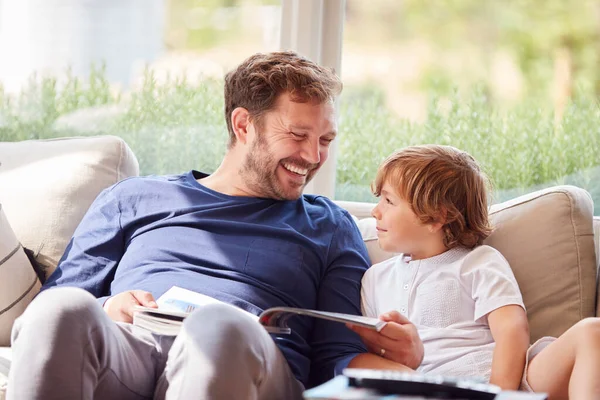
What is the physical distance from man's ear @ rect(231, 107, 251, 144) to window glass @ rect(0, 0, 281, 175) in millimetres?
679

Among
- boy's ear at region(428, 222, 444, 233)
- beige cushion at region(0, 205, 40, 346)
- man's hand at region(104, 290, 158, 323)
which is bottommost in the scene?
beige cushion at region(0, 205, 40, 346)

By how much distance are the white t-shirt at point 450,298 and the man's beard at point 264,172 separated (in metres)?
0.33

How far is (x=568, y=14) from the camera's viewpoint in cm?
280

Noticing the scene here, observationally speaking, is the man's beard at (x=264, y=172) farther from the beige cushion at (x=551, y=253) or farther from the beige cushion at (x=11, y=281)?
the beige cushion at (x=11, y=281)

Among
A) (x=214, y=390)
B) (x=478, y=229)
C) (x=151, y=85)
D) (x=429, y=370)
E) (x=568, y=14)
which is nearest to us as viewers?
(x=214, y=390)

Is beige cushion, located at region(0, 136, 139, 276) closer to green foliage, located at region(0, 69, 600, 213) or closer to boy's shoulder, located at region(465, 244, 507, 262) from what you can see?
green foliage, located at region(0, 69, 600, 213)

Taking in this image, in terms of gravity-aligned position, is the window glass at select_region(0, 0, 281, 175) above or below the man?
above

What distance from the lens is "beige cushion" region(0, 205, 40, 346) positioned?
2.29 metres

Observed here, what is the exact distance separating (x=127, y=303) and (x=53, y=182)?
0.74 meters

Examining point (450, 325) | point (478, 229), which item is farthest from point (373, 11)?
point (450, 325)

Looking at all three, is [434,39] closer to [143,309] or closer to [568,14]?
[568,14]

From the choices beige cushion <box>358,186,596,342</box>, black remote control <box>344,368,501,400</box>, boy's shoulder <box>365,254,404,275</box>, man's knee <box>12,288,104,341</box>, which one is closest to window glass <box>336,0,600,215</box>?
beige cushion <box>358,186,596,342</box>

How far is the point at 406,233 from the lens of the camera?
7.19ft

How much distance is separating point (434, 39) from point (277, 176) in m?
0.93
